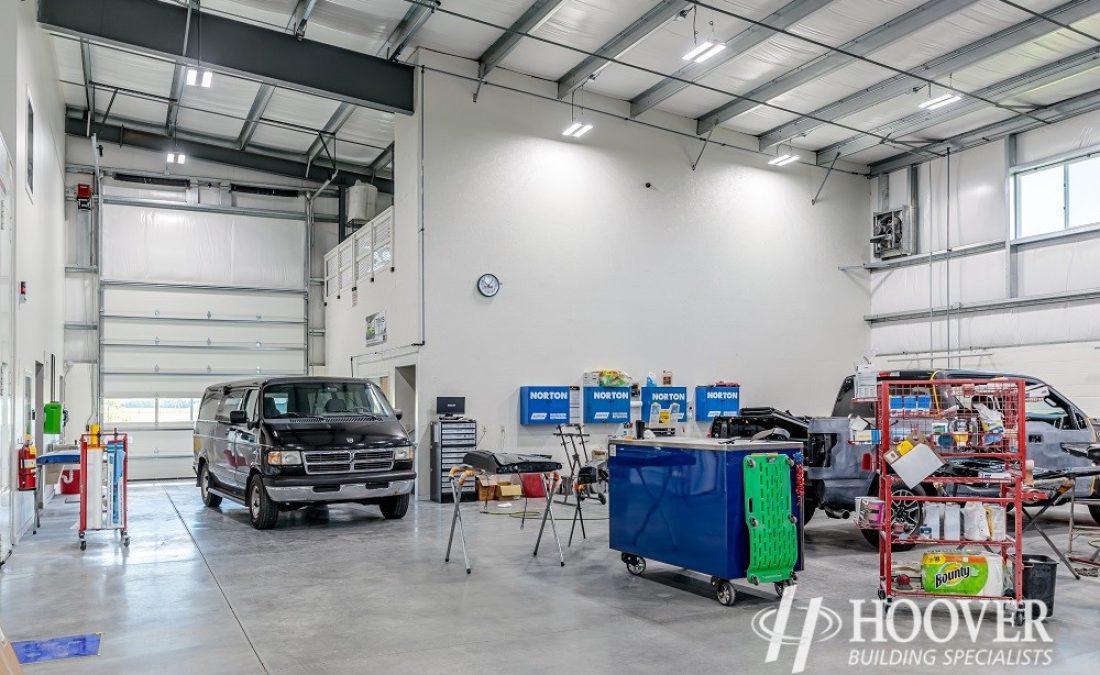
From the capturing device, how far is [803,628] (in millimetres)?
5098

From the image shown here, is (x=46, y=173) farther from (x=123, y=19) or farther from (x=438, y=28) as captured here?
(x=438, y=28)

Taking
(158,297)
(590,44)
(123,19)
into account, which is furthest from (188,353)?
(590,44)

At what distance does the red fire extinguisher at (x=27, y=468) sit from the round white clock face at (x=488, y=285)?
6.29 metres

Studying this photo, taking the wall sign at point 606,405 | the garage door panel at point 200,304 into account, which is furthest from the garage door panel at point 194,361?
the wall sign at point 606,405

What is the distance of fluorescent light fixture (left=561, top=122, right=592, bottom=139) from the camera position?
42.6 ft

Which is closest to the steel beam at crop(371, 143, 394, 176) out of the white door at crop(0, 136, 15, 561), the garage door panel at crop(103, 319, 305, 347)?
the garage door panel at crop(103, 319, 305, 347)

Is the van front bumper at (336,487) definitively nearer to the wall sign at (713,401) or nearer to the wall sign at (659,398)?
the wall sign at (659,398)

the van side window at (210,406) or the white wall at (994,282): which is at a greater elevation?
the white wall at (994,282)

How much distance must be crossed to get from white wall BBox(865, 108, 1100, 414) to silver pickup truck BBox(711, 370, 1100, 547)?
4244 millimetres

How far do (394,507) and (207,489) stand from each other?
10.5 ft

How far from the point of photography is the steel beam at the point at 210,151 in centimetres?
1620

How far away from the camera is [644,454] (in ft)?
21.5

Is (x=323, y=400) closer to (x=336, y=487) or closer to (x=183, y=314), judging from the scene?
(x=336, y=487)

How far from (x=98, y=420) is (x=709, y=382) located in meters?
11.2
